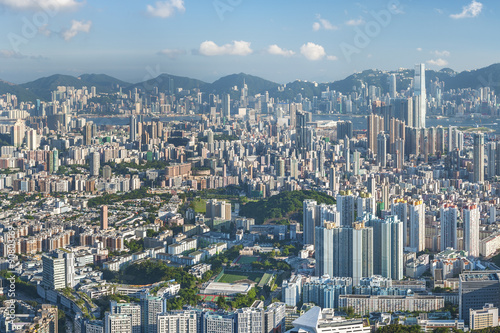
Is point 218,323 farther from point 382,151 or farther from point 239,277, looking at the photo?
point 382,151

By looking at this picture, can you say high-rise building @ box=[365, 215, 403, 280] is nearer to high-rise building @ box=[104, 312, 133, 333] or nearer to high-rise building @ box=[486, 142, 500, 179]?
high-rise building @ box=[104, 312, 133, 333]

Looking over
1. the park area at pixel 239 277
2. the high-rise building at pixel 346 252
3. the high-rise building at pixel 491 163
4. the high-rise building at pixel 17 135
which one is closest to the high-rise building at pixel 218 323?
the park area at pixel 239 277

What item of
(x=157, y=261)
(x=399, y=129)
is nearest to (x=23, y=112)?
(x=399, y=129)

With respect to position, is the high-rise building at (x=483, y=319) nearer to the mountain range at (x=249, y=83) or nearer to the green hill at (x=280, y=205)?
the green hill at (x=280, y=205)

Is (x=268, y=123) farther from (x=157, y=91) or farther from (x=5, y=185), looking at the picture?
(x=5, y=185)

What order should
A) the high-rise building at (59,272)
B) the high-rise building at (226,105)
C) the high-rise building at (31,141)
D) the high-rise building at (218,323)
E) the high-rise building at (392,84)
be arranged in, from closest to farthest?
1. the high-rise building at (218,323)
2. the high-rise building at (59,272)
3. the high-rise building at (31,141)
4. the high-rise building at (392,84)
5. the high-rise building at (226,105)

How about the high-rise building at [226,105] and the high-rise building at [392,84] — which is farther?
the high-rise building at [226,105]
